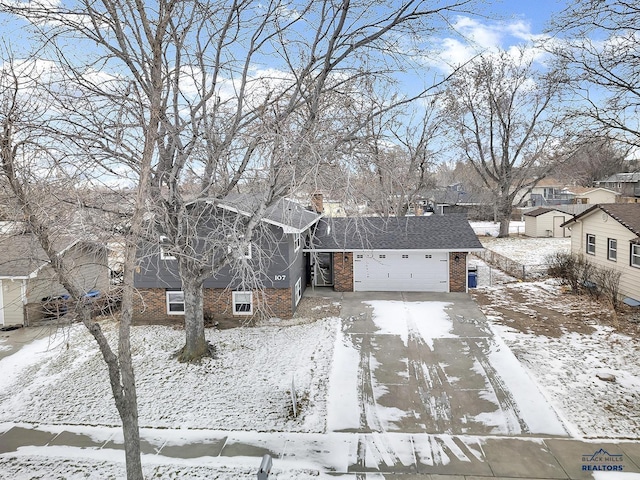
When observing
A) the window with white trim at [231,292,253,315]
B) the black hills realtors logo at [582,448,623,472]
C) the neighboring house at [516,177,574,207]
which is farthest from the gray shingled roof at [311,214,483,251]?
the neighboring house at [516,177,574,207]

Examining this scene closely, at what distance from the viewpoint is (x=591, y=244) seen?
19.2m

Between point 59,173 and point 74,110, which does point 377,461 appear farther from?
point 74,110

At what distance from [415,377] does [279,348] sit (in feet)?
12.5

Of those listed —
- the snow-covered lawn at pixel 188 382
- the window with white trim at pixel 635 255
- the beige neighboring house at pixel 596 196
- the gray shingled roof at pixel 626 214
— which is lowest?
the snow-covered lawn at pixel 188 382

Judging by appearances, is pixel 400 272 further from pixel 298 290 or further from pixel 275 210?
pixel 275 210

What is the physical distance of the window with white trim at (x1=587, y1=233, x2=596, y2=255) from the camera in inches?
745

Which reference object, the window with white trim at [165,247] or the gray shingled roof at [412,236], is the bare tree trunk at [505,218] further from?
the window with white trim at [165,247]

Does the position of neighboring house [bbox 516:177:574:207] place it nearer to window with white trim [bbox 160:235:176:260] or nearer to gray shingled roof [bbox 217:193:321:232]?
gray shingled roof [bbox 217:193:321:232]

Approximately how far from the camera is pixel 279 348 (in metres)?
12.0

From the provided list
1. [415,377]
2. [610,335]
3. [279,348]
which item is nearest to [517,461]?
[415,377]

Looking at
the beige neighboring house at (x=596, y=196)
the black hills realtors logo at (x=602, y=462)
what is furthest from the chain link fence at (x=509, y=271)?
the beige neighboring house at (x=596, y=196)

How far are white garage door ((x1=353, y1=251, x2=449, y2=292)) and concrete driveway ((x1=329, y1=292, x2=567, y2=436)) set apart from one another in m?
2.72

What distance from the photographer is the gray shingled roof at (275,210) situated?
33.5 ft

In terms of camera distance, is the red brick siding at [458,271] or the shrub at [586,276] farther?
the red brick siding at [458,271]
